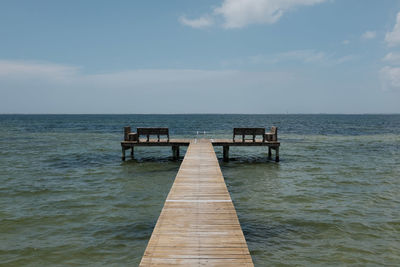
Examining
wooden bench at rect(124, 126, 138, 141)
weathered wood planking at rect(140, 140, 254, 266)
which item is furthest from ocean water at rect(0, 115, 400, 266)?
wooden bench at rect(124, 126, 138, 141)

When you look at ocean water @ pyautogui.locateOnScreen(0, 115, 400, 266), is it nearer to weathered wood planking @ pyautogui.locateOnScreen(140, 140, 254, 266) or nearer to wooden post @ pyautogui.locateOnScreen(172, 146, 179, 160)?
weathered wood planking @ pyautogui.locateOnScreen(140, 140, 254, 266)

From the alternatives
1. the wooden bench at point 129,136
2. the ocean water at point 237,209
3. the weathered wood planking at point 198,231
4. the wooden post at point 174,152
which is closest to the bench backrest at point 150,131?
the wooden bench at point 129,136

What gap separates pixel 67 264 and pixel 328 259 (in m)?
6.35

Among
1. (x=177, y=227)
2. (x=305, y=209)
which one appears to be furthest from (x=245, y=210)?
(x=177, y=227)

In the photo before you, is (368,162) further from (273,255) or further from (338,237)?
(273,255)

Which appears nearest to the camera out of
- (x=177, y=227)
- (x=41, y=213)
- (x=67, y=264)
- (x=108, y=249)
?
(x=177, y=227)

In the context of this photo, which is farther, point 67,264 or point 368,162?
point 368,162

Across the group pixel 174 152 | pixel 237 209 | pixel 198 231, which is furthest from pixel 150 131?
pixel 198 231

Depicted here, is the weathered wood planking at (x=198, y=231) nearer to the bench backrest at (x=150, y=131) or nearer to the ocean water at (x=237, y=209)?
the ocean water at (x=237, y=209)

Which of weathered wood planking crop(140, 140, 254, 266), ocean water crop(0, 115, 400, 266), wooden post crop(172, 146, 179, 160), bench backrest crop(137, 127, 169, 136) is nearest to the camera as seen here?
weathered wood planking crop(140, 140, 254, 266)

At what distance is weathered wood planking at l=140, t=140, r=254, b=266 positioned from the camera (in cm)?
494

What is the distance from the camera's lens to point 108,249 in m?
7.70

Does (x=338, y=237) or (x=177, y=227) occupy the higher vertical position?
(x=177, y=227)

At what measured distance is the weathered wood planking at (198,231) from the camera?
494cm
